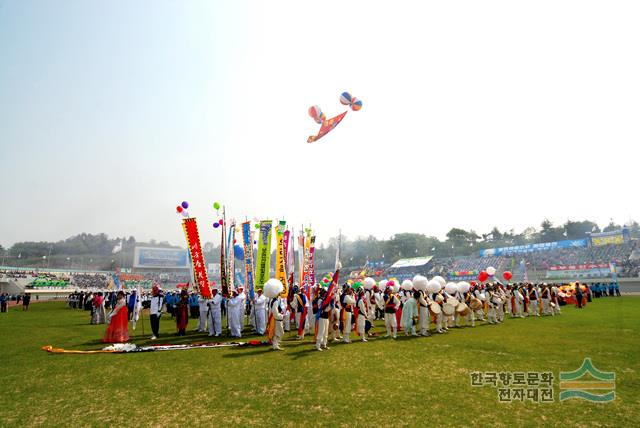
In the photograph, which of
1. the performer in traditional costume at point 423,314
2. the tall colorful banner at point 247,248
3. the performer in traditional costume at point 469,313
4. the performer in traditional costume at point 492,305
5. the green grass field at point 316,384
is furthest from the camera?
the tall colorful banner at point 247,248

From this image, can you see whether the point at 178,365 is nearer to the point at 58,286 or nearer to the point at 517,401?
the point at 517,401

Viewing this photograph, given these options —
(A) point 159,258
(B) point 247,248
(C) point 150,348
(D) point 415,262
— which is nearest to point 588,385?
(C) point 150,348

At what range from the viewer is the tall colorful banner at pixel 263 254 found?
1557 centimetres

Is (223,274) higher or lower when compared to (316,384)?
higher

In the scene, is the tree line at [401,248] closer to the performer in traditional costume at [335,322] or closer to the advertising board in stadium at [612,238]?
the advertising board in stadium at [612,238]

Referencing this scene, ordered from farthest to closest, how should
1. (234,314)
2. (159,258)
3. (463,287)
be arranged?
(159,258) < (463,287) < (234,314)

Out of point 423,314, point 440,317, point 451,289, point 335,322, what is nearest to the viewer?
point 335,322

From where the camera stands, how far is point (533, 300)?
17781 millimetres

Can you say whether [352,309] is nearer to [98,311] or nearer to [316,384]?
[316,384]

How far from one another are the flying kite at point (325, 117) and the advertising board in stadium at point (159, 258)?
6997 centimetres

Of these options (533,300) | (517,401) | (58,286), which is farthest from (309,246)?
(58,286)

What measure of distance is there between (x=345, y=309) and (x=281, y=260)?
621cm

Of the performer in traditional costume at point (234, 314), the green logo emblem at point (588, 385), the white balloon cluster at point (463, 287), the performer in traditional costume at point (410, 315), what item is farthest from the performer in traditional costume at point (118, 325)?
the white balloon cluster at point (463, 287)

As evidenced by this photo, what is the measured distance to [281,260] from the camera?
16.8 m
